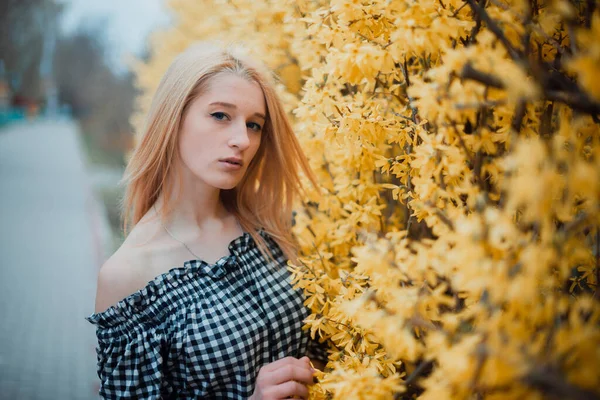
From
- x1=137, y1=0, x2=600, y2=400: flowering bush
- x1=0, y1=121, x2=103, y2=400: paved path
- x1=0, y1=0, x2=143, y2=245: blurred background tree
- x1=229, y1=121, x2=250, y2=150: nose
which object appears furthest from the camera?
x1=0, y1=0, x2=143, y2=245: blurred background tree

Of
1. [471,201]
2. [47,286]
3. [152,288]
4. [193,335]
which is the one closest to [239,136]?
[152,288]

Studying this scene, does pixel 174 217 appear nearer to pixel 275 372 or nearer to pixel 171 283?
pixel 171 283

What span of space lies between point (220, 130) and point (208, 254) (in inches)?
19.8

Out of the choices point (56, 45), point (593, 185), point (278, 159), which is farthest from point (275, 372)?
point (56, 45)

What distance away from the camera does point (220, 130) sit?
71.6 inches

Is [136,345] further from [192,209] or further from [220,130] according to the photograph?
[220,130]

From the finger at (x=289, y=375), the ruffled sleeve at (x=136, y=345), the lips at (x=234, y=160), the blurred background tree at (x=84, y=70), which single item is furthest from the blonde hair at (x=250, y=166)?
the blurred background tree at (x=84, y=70)

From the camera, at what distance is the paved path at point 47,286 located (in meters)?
4.13

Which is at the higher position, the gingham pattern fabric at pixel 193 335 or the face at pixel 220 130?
the face at pixel 220 130

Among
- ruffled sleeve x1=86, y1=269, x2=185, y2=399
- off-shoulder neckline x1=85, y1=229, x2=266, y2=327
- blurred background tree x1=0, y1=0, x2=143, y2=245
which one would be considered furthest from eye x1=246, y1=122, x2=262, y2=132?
blurred background tree x1=0, y1=0, x2=143, y2=245

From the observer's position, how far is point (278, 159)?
212 cm

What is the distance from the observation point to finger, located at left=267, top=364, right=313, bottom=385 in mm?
1592

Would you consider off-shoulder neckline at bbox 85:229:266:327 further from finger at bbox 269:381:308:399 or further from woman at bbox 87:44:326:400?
finger at bbox 269:381:308:399

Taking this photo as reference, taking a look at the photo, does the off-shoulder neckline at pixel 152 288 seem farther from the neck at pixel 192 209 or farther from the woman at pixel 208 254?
the neck at pixel 192 209
